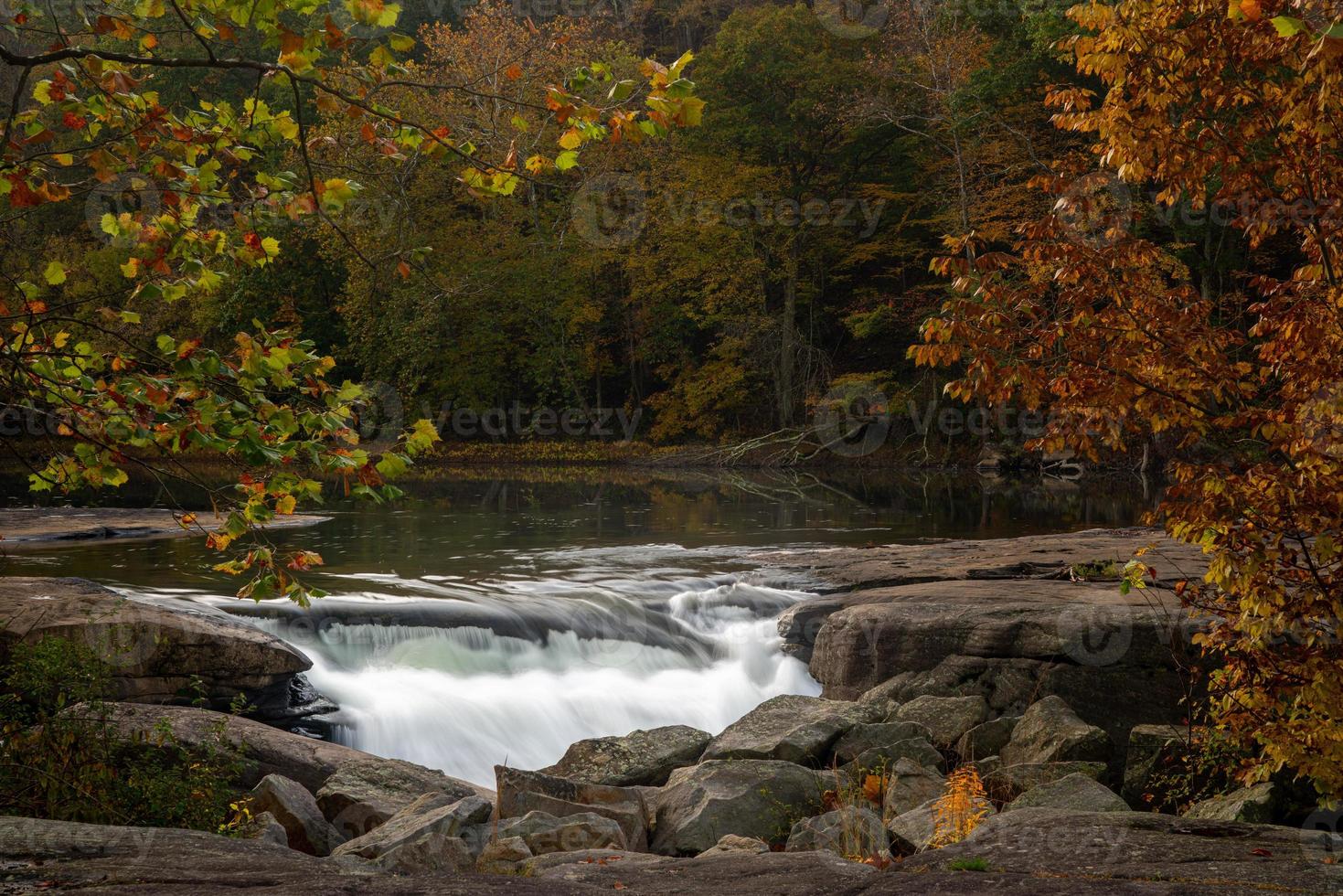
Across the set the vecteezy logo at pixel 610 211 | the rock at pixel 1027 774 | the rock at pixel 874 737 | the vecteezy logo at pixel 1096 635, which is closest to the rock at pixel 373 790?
the rock at pixel 874 737

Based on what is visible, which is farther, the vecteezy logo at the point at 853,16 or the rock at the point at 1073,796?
the vecteezy logo at the point at 853,16

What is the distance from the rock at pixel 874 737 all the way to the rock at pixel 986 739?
0.34 metres

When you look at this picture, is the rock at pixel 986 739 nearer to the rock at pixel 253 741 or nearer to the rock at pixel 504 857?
the rock at pixel 504 857

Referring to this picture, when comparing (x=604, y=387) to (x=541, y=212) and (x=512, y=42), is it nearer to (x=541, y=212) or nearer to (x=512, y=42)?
(x=541, y=212)

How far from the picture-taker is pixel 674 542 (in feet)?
59.0

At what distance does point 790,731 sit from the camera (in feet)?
26.6

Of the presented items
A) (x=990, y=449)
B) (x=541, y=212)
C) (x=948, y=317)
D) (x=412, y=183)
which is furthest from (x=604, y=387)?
(x=948, y=317)

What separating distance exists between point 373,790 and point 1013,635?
563 centimetres

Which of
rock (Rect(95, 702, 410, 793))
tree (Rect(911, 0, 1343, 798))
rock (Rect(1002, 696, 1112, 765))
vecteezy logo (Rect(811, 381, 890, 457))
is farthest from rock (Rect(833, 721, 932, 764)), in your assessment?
vecteezy logo (Rect(811, 381, 890, 457))

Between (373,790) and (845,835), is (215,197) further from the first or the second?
(845,835)

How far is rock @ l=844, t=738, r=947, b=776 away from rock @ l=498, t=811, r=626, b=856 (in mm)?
2100

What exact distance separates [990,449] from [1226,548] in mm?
31021

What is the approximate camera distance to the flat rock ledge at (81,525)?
17.2m

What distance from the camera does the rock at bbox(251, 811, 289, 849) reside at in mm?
5527
